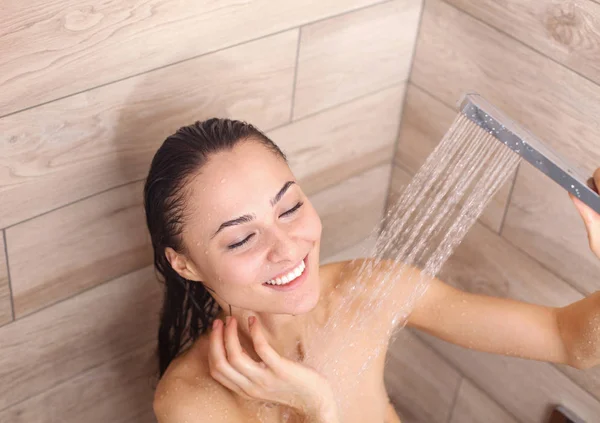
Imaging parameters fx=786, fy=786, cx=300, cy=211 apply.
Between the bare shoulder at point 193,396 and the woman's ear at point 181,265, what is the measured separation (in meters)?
0.16

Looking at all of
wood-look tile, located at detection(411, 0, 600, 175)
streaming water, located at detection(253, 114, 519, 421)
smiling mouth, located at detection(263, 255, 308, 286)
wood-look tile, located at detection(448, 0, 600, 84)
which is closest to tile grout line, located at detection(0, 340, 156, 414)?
streaming water, located at detection(253, 114, 519, 421)

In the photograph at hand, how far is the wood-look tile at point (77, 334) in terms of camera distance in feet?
4.52

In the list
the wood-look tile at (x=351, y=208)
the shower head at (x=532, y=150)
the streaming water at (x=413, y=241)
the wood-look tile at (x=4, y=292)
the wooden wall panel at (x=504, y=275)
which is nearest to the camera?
the shower head at (x=532, y=150)

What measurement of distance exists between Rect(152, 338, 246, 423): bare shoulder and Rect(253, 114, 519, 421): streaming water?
0.17 meters

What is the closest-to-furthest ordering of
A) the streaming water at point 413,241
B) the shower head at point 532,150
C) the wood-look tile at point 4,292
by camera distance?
1. the shower head at point 532,150
2. the wood-look tile at point 4,292
3. the streaming water at point 413,241

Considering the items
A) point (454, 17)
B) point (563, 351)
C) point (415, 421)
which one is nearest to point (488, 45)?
point (454, 17)

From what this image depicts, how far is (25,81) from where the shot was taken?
1.13 meters

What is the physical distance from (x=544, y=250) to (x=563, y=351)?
0.34m

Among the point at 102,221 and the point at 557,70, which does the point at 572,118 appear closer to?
the point at 557,70

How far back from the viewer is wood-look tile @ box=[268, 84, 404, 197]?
1611 mm

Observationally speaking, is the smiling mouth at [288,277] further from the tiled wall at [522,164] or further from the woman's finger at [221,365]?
the tiled wall at [522,164]

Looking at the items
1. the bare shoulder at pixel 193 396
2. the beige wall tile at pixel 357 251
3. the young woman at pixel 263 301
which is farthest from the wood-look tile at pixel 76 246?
the beige wall tile at pixel 357 251

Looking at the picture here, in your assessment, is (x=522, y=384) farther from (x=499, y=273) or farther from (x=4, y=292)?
(x=4, y=292)

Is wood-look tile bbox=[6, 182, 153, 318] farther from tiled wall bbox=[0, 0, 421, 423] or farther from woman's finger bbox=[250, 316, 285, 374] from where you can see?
woman's finger bbox=[250, 316, 285, 374]
